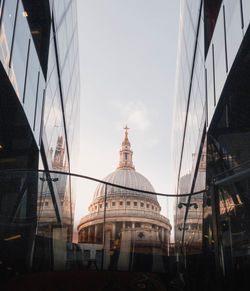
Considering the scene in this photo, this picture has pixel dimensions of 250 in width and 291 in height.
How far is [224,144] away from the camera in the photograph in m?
10.0

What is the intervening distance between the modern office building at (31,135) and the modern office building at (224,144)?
2.52 meters

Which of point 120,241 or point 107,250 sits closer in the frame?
point 107,250

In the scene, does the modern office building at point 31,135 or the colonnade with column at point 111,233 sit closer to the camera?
the modern office building at point 31,135

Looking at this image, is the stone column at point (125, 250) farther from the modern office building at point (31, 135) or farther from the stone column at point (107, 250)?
the modern office building at point (31, 135)

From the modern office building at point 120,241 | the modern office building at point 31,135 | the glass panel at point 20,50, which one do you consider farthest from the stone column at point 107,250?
the glass panel at point 20,50

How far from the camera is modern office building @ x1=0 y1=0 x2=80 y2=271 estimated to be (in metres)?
6.20

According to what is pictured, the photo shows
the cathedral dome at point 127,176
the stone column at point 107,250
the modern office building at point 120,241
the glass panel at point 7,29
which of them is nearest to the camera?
the stone column at point 107,250

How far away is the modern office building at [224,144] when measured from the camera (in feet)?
17.6

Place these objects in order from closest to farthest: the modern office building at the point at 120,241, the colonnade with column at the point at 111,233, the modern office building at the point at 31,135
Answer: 1. the modern office building at the point at 31,135
2. the modern office building at the point at 120,241
3. the colonnade with column at the point at 111,233

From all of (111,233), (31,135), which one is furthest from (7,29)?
(111,233)

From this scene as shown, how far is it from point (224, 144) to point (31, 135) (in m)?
5.98

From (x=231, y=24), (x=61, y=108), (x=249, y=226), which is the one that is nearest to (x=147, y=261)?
(x=249, y=226)

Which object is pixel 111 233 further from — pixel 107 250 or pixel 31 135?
pixel 31 135

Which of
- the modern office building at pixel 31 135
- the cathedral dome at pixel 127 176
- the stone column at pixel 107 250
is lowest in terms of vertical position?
the stone column at pixel 107 250
